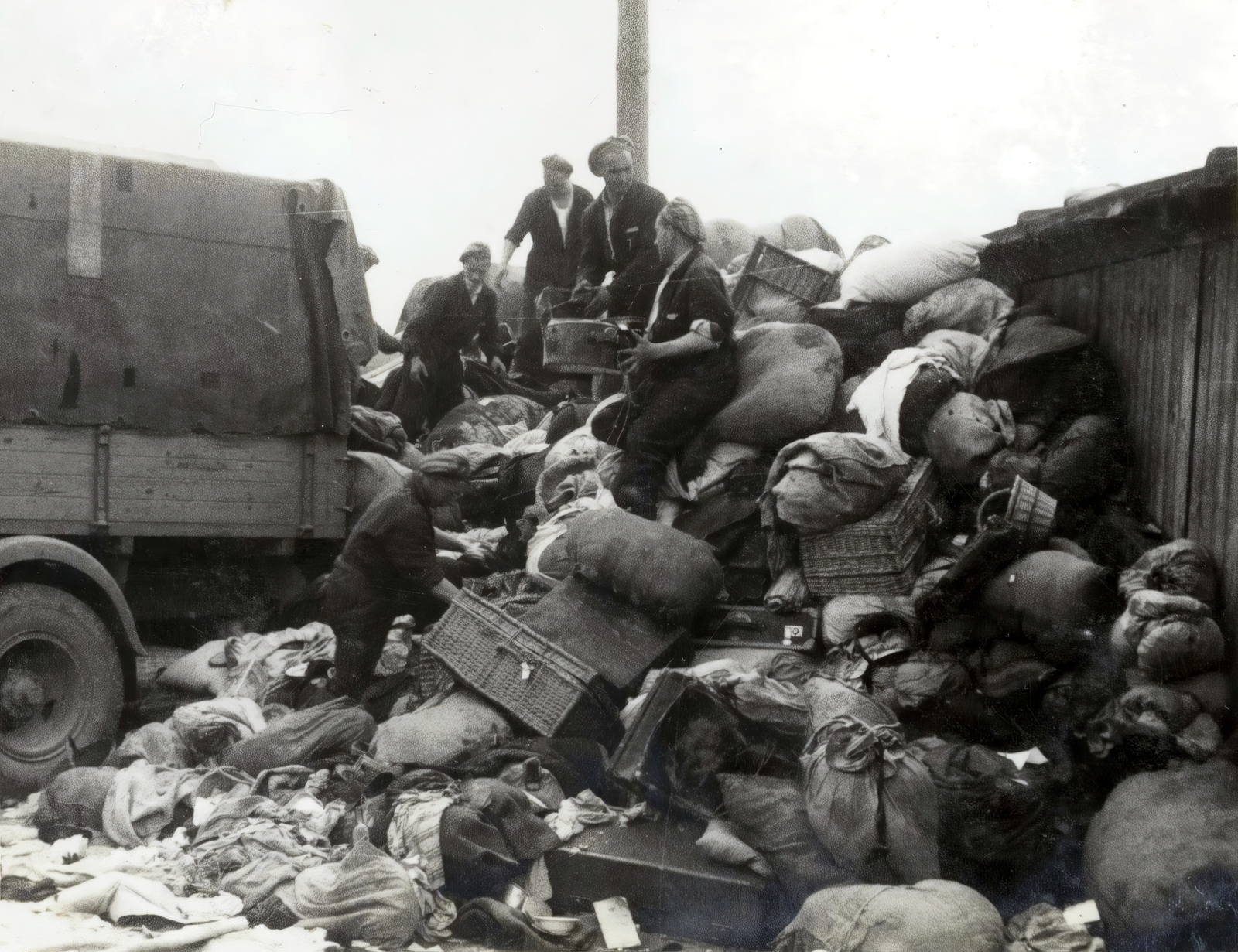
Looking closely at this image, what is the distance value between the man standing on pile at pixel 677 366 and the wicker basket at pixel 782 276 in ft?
1.86

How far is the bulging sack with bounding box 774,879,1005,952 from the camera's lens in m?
3.14

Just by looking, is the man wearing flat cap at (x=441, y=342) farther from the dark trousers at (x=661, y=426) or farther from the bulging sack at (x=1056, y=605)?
the bulging sack at (x=1056, y=605)

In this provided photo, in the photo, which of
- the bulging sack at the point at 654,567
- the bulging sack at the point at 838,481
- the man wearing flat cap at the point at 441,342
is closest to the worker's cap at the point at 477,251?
the man wearing flat cap at the point at 441,342

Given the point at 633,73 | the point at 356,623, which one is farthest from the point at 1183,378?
the point at 356,623

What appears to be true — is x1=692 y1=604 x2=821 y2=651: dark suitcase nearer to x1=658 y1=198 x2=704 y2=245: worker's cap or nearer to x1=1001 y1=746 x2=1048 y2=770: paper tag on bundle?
x1=1001 y1=746 x2=1048 y2=770: paper tag on bundle

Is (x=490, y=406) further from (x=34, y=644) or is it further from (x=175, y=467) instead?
(x=34, y=644)

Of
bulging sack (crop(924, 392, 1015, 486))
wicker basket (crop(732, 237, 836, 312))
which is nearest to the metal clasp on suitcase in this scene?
bulging sack (crop(924, 392, 1015, 486))

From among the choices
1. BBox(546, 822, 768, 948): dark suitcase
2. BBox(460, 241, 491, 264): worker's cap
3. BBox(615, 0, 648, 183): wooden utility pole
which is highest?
→ BBox(615, 0, 648, 183): wooden utility pole

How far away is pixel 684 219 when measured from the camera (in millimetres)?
5379

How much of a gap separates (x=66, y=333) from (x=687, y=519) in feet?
9.09

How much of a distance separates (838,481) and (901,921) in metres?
1.83

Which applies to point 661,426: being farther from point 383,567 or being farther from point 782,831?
point 782,831

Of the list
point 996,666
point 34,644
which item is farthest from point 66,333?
point 996,666

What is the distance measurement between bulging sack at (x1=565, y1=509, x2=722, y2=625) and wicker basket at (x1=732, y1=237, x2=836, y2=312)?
1.60m
